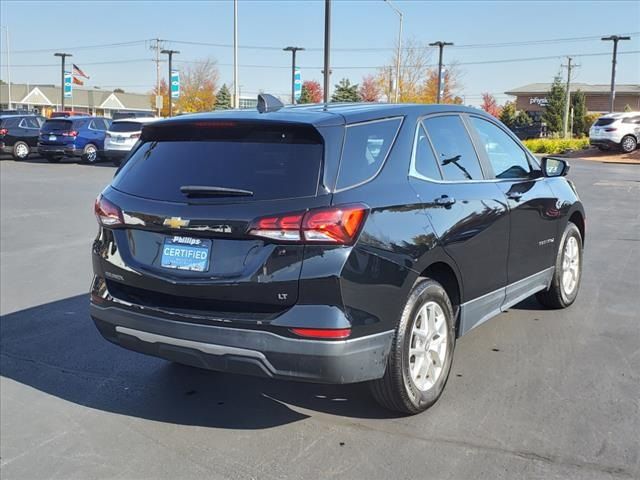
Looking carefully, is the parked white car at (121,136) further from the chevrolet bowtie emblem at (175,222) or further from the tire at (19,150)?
the chevrolet bowtie emblem at (175,222)

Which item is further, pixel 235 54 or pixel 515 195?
pixel 235 54

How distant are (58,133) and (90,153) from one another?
1383mm

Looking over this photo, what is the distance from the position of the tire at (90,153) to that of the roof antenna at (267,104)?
2347cm

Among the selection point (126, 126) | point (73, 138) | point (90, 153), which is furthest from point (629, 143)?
point (73, 138)

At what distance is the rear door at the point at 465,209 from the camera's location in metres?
3.92

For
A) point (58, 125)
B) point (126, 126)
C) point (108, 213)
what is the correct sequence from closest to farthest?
1. point (108, 213)
2. point (126, 126)
3. point (58, 125)

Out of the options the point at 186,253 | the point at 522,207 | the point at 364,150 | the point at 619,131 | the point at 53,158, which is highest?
the point at 619,131

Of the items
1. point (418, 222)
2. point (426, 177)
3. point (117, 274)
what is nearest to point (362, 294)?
point (418, 222)

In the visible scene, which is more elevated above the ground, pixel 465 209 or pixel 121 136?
pixel 121 136

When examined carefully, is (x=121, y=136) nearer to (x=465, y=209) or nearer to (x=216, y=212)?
(x=465, y=209)

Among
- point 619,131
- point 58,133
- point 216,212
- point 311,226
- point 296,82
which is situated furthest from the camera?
point 296,82

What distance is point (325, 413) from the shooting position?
3920 millimetres

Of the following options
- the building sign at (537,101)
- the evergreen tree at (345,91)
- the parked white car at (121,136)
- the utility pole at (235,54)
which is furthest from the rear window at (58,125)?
the building sign at (537,101)

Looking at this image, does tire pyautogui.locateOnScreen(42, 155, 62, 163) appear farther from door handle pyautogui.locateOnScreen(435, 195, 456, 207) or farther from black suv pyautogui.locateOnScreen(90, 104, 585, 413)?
door handle pyautogui.locateOnScreen(435, 195, 456, 207)
